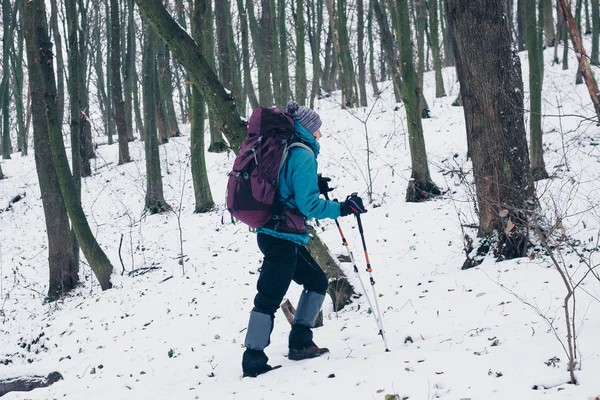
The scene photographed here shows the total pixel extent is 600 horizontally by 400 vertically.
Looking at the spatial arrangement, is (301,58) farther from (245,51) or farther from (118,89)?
(118,89)

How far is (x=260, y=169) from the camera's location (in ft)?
14.0

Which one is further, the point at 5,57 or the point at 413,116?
the point at 5,57

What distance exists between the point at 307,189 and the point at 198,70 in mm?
2346

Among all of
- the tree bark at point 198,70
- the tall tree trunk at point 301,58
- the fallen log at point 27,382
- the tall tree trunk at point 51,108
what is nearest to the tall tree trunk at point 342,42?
the tall tree trunk at point 301,58

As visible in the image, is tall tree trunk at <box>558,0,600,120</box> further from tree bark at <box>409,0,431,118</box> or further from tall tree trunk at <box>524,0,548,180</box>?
tree bark at <box>409,0,431,118</box>

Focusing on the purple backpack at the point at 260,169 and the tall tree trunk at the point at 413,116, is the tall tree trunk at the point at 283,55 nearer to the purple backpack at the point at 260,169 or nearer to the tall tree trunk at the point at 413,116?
the tall tree trunk at the point at 413,116

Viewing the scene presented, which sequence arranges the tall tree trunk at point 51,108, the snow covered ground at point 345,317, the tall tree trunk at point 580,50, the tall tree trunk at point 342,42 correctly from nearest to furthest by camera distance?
the snow covered ground at point 345,317 < the tall tree trunk at point 580,50 < the tall tree trunk at point 51,108 < the tall tree trunk at point 342,42

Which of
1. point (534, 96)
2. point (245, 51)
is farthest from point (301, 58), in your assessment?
point (534, 96)

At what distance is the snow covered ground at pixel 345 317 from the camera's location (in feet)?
12.7

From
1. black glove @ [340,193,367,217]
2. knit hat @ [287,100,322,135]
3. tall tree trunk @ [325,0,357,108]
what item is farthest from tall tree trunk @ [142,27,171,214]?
black glove @ [340,193,367,217]

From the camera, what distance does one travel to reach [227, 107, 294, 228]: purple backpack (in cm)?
427

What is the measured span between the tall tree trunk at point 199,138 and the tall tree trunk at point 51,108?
380 cm

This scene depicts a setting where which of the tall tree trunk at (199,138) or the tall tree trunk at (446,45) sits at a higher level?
the tall tree trunk at (446,45)

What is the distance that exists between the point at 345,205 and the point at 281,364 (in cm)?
150
